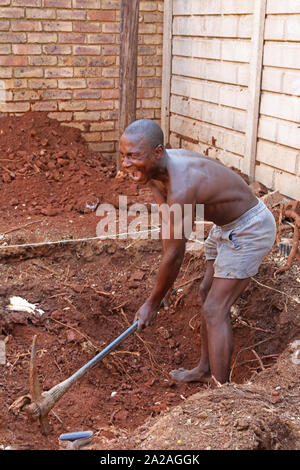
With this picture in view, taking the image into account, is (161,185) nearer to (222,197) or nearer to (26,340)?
(222,197)

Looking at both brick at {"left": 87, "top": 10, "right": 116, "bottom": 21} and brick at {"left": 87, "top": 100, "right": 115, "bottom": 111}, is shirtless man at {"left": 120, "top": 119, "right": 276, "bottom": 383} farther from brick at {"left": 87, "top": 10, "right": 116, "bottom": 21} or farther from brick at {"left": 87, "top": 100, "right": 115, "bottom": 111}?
brick at {"left": 87, "top": 10, "right": 116, "bottom": 21}

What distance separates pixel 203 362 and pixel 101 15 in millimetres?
5246

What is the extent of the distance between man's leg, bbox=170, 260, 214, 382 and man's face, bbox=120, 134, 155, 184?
104cm

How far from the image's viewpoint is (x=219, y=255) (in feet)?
11.0

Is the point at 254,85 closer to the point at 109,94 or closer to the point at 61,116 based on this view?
the point at 109,94

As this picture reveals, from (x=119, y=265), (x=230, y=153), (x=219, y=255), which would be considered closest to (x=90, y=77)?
(x=230, y=153)

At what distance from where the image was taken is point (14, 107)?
7.32 metres

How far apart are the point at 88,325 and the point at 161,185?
167cm

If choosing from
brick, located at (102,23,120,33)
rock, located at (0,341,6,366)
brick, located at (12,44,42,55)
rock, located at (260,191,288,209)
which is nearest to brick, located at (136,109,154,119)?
brick, located at (102,23,120,33)

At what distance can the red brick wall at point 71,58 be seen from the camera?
712cm

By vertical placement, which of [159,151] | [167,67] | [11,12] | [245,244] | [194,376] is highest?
[11,12]

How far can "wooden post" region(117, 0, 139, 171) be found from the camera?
5992mm

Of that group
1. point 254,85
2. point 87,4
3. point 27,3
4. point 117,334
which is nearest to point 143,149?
point 117,334

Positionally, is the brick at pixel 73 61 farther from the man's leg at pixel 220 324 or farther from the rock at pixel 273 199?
the man's leg at pixel 220 324
